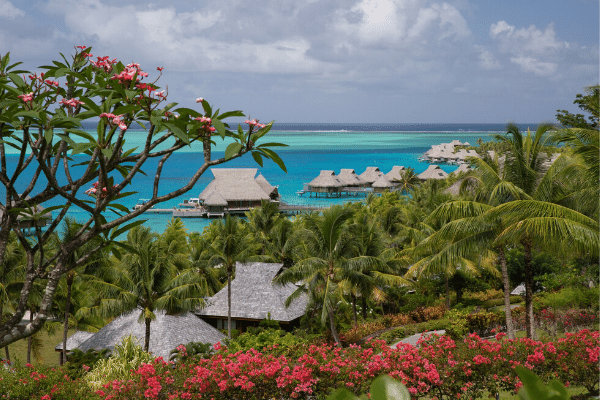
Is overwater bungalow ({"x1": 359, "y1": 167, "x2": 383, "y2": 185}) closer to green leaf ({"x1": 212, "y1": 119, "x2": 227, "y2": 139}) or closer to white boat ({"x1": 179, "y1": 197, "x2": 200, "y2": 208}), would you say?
white boat ({"x1": 179, "y1": 197, "x2": 200, "y2": 208})

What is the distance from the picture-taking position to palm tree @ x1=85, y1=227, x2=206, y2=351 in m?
18.8

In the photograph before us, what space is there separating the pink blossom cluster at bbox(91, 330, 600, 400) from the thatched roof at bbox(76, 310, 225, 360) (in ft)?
36.5

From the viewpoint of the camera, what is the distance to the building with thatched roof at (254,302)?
76.9ft

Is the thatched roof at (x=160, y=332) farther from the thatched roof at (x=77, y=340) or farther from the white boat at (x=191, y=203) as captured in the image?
the white boat at (x=191, y=203)

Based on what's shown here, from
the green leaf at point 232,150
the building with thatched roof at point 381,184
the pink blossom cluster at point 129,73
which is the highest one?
the pink blossom cluster at point 129,73

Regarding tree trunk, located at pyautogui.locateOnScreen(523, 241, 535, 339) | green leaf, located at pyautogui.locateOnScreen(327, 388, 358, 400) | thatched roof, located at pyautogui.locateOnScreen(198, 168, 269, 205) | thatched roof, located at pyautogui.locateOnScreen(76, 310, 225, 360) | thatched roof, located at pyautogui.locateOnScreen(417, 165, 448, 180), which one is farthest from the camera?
thatched roof, located at pyautogui.locateOnScreen(417, 165, 448, 180)

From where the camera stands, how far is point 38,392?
30.1 ft

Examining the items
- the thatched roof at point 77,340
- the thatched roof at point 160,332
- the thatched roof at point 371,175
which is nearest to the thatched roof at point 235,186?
the thatched roof at point 371,175

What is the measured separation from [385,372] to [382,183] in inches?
2387

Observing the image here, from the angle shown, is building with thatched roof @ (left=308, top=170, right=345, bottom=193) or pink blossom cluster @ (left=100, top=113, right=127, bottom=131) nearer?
pink blossom cluster @ (left=100, top=113, right=127, bottom=131)

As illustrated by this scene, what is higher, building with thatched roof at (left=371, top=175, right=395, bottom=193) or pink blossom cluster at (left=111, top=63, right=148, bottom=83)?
pink blossom cluster at (left=111, top=63, right=148, bottom=83)

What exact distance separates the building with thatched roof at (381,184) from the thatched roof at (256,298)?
4399 cm

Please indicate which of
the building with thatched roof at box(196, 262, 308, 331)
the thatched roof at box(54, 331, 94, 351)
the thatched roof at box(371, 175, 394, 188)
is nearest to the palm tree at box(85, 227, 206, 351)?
the thatched roof at box(54, 331, 94, 351)

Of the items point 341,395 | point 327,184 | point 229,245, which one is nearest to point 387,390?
point 341,395
